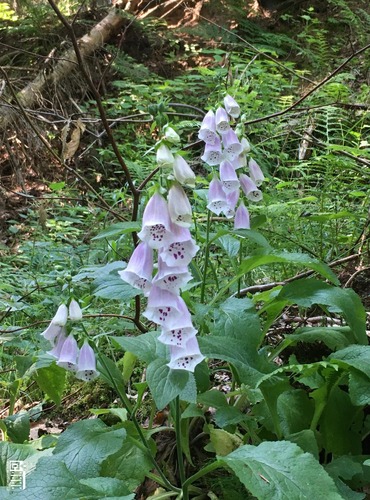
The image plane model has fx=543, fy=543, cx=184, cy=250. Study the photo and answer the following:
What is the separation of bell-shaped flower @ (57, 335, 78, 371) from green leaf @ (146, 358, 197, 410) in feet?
0.69

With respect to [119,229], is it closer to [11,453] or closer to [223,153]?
[223,153]

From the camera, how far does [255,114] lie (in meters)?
5.40

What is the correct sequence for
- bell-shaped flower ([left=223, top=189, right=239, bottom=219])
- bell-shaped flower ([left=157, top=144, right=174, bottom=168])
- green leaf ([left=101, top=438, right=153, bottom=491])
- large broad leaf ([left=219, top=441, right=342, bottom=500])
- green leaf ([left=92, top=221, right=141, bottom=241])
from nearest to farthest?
large broad leaf ([left=219, top=441, right=342, bottom=500]) → bell-shaped flower ([left=157, top=144, right=174, bottom=168]) → green leaf ([left=101, top=438, right=153, bottom=491]) → green leaf ([left=92, top=221, right=141, bottom=241]) → bell-shaped flower ([left=223, top=189, right=239, bottom=219])

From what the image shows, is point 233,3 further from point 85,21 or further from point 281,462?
point 281,462

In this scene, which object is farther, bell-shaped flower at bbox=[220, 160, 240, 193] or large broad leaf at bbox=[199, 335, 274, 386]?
bell-shaped flower at bbox=[220, 160, 240, 193]

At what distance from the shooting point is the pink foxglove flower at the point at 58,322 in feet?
4.82

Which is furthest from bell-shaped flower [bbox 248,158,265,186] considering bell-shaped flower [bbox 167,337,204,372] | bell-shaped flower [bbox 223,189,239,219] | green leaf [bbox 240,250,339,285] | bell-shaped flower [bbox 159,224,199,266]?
bell-shaped flower [bbox 167,337,204,372]

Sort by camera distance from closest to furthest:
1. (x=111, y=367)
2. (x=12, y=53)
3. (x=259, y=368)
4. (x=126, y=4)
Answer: (x=259, y=368) → (x=111, y=367) → (x=12, y=53) → (x=126, y=4)

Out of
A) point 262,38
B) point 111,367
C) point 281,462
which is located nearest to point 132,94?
point 262,38

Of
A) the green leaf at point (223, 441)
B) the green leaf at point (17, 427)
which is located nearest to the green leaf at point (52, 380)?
the green leaf at point (17, 427)

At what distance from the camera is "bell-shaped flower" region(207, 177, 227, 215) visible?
1.96 m

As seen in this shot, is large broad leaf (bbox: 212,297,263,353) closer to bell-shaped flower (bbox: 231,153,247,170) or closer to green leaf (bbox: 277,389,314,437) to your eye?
green leaf (bbox: 277,389,314,437)

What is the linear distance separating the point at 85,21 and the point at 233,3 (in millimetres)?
2353
